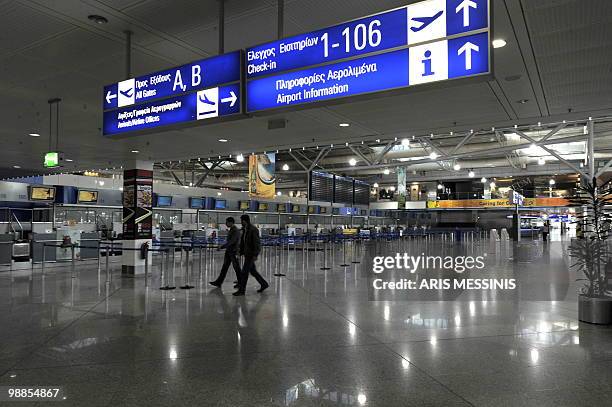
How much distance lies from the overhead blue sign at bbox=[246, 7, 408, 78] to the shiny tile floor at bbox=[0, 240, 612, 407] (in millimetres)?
2752

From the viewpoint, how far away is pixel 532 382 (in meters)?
3.73

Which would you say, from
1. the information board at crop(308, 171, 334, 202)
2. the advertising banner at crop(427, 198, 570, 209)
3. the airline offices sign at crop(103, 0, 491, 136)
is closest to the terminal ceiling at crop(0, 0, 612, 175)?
the airline offices sign at crop(103, 0, 491, 136)

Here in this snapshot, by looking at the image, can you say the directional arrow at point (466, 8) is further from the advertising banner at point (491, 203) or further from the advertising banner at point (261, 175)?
the advertising banner at point (491, 203)

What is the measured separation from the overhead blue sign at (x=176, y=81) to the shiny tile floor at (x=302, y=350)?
8.99 feet

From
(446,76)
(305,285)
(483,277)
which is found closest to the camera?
(446,76)

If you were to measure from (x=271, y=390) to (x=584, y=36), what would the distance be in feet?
14.9

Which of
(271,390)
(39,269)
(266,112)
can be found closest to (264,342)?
(271,390)

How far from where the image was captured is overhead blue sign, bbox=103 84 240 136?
435 cm

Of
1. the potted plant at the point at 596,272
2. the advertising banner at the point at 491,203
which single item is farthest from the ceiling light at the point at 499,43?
the advertising banner at the point at 491,203

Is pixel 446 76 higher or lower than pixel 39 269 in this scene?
higher

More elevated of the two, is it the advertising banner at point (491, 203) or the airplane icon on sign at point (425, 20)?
the airplane icon on sign at point (425, 20)

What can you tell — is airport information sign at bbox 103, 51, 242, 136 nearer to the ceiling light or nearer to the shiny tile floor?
the shiny tile floor

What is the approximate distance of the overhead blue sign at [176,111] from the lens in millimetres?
4352

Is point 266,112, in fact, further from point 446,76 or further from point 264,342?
point 264,342
